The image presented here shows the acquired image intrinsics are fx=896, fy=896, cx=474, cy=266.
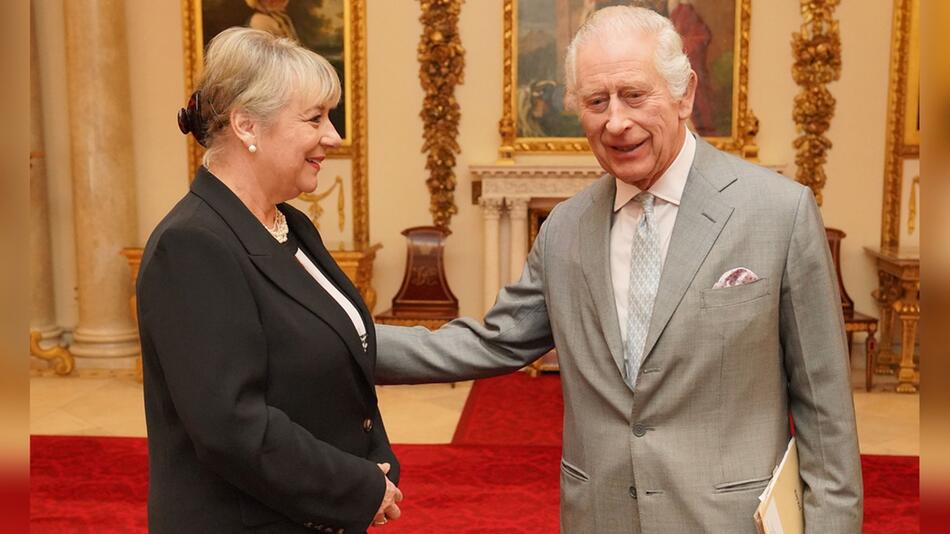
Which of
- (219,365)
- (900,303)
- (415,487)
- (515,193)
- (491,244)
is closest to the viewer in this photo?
(219,365)

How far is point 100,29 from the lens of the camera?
835 cm

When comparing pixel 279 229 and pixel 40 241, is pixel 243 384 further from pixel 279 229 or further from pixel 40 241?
pixel 40 241

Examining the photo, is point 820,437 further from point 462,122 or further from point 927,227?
point 462,122

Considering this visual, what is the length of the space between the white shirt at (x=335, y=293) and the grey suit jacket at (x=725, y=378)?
0.57 meters

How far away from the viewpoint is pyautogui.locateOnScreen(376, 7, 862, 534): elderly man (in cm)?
202

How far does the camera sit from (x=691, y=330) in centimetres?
203

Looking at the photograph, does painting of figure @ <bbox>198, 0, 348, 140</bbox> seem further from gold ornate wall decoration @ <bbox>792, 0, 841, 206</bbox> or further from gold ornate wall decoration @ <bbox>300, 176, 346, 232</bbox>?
gold ornate wall decoration @ <bbox>792, 0, 841, 206</bbox>

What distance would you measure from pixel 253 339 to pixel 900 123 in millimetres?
8074

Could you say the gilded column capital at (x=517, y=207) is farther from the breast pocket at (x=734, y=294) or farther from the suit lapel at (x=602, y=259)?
the breast pocket at (x=734, y=294)

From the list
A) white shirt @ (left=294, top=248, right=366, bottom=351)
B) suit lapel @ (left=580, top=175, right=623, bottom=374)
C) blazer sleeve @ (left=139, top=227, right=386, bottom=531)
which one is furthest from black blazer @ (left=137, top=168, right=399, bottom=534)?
suit lapel @ (left=580, top=175, right=623, bottom=374)

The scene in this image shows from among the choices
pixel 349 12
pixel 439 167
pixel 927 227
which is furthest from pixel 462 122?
pixel 927 227

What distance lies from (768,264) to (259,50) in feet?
4.07

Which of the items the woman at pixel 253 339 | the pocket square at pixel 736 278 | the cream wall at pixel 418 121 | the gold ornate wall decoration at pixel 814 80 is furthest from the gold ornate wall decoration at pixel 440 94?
the pocket square at pixel 736 278

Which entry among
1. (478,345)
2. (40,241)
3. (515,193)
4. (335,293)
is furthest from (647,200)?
(40,241)
